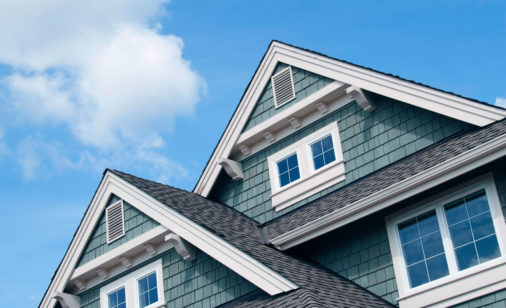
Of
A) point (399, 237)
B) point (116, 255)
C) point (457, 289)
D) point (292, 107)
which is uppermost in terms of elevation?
point (292, 107)

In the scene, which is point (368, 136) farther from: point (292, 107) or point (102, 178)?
point (102, 178)

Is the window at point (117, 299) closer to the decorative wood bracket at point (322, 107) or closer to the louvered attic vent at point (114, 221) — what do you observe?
the louvered attic vent at point (114, 221)

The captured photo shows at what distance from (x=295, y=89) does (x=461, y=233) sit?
5.78 metres

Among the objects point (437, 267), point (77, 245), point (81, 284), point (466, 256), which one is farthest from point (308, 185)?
point (81, 284)

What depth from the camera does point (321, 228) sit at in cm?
1357

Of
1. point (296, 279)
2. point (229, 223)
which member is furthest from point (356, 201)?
point (229, 223)

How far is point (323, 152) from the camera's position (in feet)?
51.9

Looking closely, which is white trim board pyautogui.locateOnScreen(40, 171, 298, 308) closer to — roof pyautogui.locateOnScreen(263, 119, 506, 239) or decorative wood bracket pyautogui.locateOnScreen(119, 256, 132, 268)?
decorative wood bracket pyautogui.locateOnScreen(119, 256, 132, 268)

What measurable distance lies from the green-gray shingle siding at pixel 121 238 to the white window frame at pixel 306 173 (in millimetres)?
2857

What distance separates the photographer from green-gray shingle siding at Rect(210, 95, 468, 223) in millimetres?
14102

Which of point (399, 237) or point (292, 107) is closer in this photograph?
point (399, 237)

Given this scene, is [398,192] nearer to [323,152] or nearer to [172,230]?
[323,152]

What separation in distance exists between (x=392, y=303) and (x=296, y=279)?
1.70 m

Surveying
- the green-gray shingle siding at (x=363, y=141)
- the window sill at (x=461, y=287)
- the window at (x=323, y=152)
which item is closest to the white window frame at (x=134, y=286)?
the green-gray shingle siding at (x=363, y=141)
